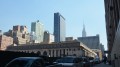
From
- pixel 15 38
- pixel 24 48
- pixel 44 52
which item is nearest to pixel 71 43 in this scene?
pixel 44 52

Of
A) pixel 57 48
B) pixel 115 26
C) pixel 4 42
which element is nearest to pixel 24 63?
pixel 115 26

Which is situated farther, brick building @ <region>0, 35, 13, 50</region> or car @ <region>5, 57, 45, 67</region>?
brick building @ <region>0, 35, 13, 50</region>

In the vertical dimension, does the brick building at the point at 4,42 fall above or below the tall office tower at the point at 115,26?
above

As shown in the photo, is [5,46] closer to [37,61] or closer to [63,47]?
[63,47]

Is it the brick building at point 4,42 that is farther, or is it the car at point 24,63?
the brick building at point 4,42

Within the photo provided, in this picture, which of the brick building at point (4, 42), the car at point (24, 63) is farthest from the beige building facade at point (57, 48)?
the car at point (24, 63)

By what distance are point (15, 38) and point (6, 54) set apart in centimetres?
16469

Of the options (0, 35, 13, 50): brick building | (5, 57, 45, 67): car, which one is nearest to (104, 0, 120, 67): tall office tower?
(5, 57, 45, 67): car

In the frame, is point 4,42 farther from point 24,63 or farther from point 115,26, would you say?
point 24,63

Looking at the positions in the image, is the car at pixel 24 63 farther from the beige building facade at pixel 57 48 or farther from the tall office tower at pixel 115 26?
the beige building facade at pixel 57 48

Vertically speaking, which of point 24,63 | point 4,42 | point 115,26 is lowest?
point 24,63

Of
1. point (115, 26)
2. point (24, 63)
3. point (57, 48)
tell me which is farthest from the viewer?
point (57, 48)

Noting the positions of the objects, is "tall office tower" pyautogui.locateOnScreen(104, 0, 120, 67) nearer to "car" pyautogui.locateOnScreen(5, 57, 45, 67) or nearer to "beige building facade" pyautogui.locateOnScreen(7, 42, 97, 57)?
"car" pyautogui.locateOnScreen(5, 57, 45, 67)

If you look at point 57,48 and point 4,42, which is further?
point 4,42
